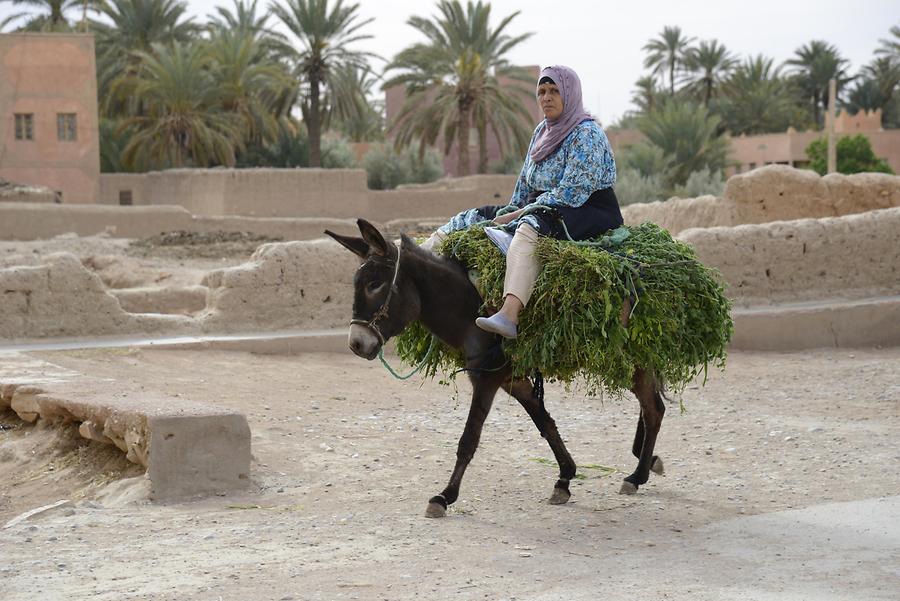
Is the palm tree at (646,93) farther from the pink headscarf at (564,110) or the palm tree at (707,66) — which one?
the pink headscarf at (564,110)

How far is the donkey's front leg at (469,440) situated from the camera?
582 cm

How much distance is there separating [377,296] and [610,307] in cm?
113

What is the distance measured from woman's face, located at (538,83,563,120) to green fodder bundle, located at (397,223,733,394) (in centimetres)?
69

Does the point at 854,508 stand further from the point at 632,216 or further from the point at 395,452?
the point at 632,216

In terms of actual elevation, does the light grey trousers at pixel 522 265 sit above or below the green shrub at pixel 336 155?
below

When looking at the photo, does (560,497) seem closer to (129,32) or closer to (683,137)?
(683,137)

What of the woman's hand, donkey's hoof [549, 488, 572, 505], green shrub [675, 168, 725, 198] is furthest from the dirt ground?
green shrub [675, 168, 725, 198]

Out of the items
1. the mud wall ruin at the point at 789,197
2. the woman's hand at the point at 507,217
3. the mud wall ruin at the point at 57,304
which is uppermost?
the mud wall ruin at the point at 789,197

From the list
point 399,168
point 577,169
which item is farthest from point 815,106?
point 577,169

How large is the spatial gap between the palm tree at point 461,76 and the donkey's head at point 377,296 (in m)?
28.6

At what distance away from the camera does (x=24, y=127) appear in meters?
32.8

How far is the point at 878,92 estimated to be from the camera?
187 feet

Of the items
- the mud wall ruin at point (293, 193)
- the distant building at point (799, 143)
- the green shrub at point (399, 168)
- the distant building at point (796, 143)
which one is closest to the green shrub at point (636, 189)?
the mud wall ruin at point (293, 193)

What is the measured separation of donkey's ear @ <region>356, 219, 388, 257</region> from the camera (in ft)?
18.5
